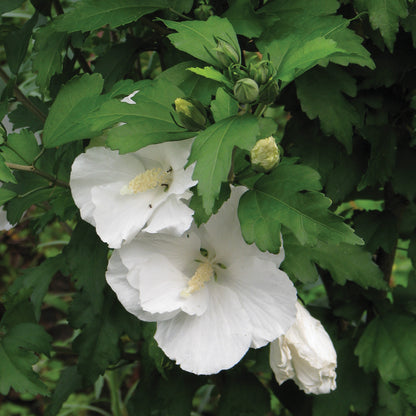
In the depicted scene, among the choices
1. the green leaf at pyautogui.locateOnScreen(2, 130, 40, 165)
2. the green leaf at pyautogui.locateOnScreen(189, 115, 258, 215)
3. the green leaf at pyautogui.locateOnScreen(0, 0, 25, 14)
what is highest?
the green leaf at pyautogui.locateOnScreen(0, 0, 25, 14)

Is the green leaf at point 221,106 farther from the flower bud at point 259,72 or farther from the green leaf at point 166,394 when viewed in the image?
the green leaf at point 166,394

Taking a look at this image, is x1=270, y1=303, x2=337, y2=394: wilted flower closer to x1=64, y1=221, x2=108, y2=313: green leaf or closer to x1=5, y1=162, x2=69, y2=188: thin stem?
x1=64, y1=221, x2=108, y2=313: green leaf

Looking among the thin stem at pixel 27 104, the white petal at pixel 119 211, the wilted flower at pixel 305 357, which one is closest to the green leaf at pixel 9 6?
the thin stem at pixel 27 104

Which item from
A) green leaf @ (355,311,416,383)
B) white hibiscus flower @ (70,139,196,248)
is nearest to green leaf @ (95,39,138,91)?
white hibiscus flower @ (70,139,196,248)

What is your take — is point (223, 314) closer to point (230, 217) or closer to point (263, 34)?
point (230, 217)

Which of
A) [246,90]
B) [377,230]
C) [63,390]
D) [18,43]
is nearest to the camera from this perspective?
[246,90]

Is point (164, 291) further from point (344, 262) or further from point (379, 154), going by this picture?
point (379, 154)

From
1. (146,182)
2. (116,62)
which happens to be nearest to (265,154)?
(146,182)
